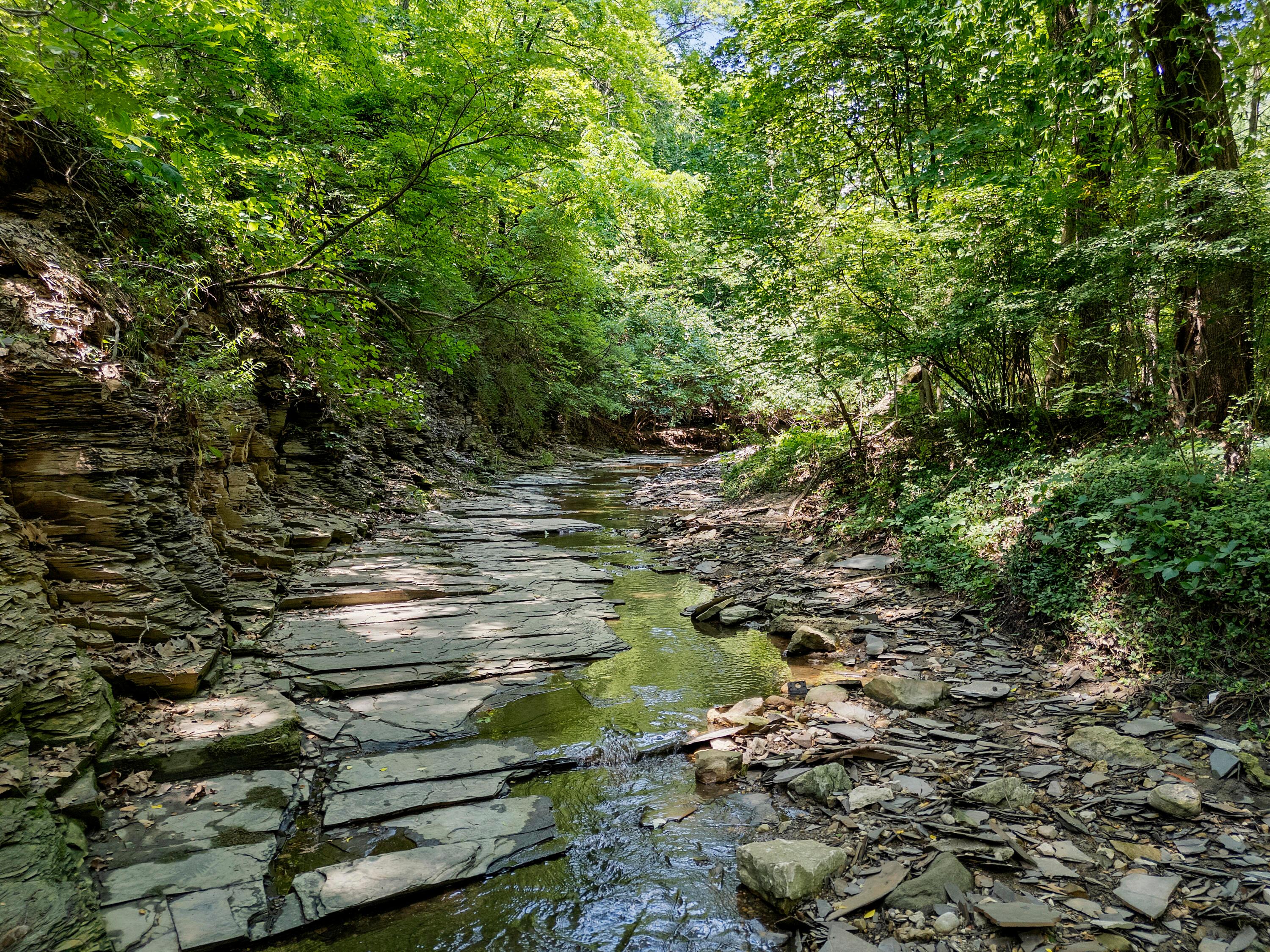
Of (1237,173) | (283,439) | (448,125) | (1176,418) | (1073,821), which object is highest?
(448,125)

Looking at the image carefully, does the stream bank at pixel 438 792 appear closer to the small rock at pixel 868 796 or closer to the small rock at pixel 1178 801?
the small rock at pixel 868 796

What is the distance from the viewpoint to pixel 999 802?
3043 mm

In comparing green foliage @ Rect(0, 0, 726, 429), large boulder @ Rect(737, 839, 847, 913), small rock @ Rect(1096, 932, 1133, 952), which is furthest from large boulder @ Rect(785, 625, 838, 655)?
green foliage @ Rect(0, 0, 726, 429)

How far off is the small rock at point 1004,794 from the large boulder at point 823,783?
0.60 m

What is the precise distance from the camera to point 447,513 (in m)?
10.3

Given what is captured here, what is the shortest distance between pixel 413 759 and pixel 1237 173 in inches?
261

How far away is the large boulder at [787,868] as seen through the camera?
255 cm

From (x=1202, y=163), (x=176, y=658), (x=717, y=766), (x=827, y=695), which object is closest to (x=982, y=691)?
(x=827, y=695)

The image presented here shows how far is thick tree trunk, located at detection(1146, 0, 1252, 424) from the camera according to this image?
4711 millimetres

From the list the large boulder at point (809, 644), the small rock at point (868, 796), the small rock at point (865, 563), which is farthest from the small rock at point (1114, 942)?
the small rock at point (865, 563)

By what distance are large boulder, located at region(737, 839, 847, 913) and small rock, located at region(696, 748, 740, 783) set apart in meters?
0.67

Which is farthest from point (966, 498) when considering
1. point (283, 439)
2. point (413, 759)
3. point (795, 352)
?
point (283, 439)

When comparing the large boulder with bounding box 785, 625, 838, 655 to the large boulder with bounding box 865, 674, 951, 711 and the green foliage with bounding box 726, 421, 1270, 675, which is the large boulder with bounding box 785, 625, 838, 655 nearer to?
the large boulder with bounding box 865, 674, 951, 711

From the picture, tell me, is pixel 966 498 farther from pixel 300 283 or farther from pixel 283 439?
pixel 283 439
